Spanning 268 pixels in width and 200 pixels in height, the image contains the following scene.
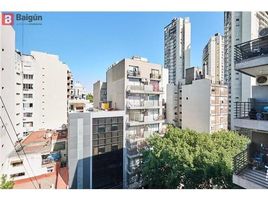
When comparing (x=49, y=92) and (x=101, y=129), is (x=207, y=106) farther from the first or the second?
(x=49, y=92)

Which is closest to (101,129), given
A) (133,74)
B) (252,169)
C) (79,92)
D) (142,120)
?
(142,120)

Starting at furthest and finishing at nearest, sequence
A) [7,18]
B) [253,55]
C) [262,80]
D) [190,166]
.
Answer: [190,166] → [7,18] → [262,80] → [253,55]

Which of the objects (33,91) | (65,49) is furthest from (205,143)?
(33,91)

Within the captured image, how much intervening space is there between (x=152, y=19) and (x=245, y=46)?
7.15 ft

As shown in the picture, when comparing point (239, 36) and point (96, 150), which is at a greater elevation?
point (239, 36)

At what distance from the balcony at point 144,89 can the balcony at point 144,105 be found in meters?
0.40

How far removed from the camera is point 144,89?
6031 mm

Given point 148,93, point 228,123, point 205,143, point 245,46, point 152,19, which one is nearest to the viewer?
point 245,46

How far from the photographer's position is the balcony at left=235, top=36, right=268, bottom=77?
6.35 ft

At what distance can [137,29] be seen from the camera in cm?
417

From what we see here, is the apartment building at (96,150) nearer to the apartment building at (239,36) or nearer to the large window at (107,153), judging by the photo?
the large window at (107,153)

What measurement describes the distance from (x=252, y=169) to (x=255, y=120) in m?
0.77
